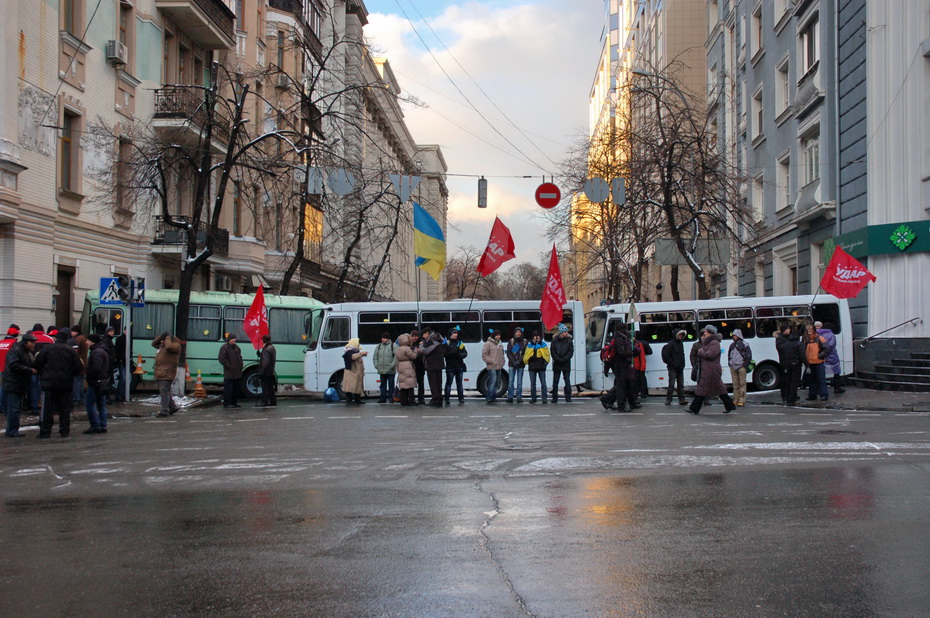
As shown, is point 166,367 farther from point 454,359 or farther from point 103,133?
point 103,133

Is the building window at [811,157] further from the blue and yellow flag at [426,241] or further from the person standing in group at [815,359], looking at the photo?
the blue and yellow flag at [426,241]

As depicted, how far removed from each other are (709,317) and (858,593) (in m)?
21.6

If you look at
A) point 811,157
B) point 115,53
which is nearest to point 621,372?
point 811,157

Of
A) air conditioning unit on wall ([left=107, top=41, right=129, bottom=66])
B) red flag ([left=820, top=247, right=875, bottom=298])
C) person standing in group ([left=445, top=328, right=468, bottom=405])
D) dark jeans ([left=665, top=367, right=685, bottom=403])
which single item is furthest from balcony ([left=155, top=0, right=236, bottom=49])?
red flag ([left=820, top=247, right=875, bottom=298])

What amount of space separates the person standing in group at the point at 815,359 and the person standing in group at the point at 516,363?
6.72m

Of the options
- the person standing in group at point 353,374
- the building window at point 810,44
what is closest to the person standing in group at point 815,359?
the person standing in group at point 353,374

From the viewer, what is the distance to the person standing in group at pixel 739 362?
19938mm

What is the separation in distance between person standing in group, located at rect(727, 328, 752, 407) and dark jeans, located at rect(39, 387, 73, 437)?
43.9 ft

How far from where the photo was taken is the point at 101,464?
456 inches

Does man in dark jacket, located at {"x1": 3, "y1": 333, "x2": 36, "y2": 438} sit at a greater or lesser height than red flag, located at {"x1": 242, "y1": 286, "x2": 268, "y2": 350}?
lesser

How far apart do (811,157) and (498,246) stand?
1342cm

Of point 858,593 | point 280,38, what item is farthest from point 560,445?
point 280,38

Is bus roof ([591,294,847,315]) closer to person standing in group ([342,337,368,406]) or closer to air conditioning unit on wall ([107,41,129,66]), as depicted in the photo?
person standing in group ([342,337,368,406])

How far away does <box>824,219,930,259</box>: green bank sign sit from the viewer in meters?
24.2
